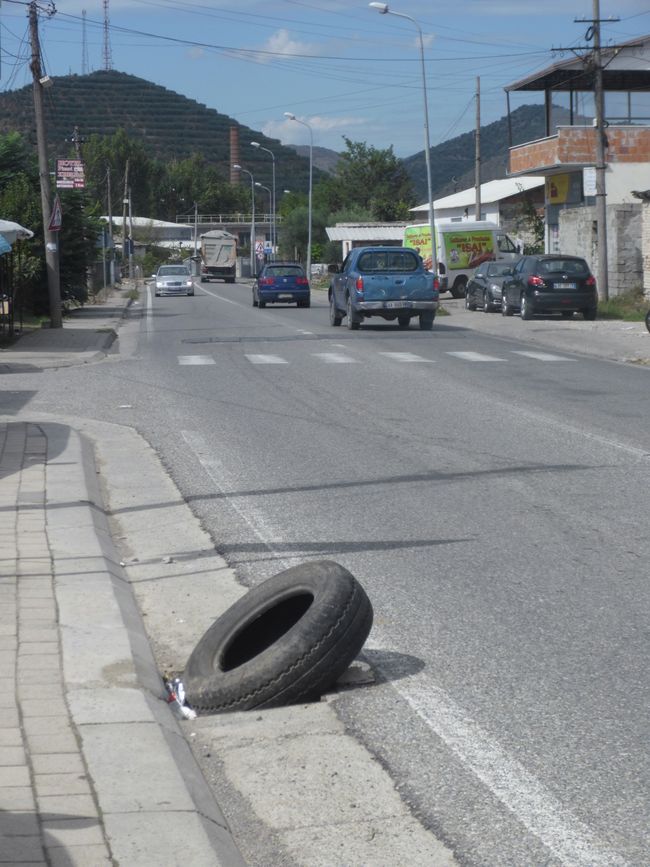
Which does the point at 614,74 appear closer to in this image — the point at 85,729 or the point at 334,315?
the point at 334,315

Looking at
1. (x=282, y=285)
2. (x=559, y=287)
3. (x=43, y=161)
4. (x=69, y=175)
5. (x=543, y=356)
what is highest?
(x=43, y=161)

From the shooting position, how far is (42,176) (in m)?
29.9

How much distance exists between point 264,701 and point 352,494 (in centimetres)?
443

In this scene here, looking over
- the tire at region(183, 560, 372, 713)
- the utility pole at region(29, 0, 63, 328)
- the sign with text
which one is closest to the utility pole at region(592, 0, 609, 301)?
the sign with text

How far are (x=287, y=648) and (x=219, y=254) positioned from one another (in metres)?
91.6

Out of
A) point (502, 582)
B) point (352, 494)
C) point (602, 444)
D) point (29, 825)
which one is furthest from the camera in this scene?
point (602, 444)

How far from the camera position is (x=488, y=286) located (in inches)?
1502

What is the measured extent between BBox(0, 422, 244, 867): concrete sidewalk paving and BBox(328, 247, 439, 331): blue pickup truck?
69.7 ft

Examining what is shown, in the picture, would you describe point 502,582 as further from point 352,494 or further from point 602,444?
point 602,444

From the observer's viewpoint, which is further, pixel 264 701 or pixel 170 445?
pixel 170 445

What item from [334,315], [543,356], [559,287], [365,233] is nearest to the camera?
[543,356]

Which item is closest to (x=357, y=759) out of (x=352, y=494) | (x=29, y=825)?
(x=29, y=825)

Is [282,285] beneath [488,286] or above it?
above

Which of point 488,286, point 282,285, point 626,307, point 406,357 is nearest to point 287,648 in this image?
point 406,357
